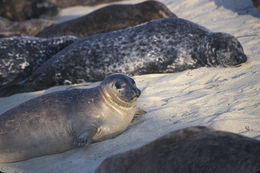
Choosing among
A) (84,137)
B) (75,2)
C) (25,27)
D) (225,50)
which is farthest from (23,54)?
(75,2)

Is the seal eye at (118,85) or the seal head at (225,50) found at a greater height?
the seal eye at (118,85)

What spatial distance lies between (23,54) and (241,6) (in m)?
4.62

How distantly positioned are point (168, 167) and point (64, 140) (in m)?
1.56

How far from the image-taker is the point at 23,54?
5836 mm

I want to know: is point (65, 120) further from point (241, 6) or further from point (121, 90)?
point (241, 6)

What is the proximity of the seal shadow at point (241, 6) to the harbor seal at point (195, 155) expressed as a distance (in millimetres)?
5127

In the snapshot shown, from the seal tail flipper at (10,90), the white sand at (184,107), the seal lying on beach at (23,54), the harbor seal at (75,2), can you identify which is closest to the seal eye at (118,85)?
the white sand at (184,107)

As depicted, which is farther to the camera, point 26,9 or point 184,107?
point 26,9

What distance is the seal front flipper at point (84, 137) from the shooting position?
313 centimetres

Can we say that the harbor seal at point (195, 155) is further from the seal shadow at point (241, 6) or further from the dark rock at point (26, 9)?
the dark rock at point (26, 9)

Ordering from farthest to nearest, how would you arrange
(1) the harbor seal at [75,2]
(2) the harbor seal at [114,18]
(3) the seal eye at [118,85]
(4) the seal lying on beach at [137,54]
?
(1) the harbor seal at [75,2]
(2) the harbor seal at [114,18]
(4) the seal lying on beach at [137,54]
(3) the seal eye at [118,85]

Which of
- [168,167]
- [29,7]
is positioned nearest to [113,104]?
[168,167]

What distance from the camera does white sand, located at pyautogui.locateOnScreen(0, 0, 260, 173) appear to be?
3076 millimetres

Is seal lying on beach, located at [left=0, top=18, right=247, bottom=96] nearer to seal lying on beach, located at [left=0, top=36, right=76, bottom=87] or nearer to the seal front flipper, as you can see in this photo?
seal lying on beach, located at [left=0, top=36, right=76, bottom=87]
